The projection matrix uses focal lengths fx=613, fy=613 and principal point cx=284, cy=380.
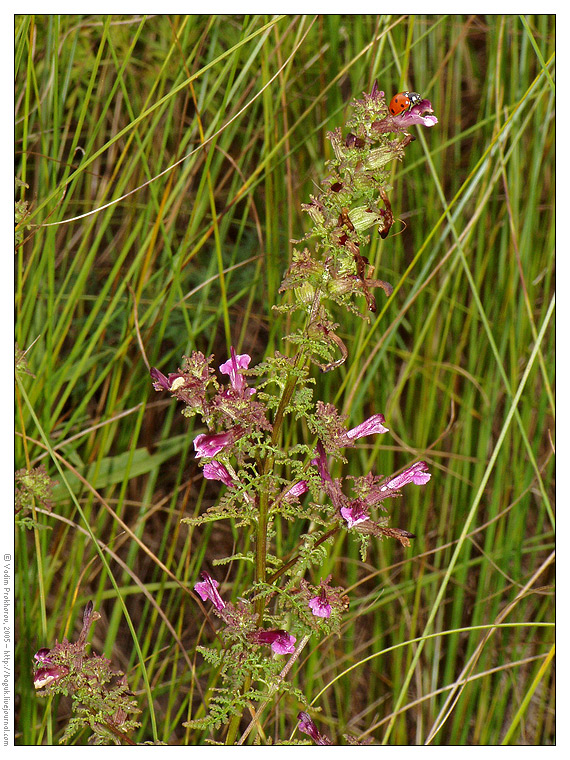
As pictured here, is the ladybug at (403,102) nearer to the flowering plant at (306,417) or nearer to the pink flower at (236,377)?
the flowering plant at (306,417)

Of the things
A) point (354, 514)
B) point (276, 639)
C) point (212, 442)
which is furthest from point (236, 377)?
point (276, 639)

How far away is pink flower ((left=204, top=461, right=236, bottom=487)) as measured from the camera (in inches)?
31.3

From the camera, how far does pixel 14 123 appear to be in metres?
1.28

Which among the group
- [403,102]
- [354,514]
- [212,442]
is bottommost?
[354,514]

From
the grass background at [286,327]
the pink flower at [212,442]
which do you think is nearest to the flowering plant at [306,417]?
the pink flower at [212,442]

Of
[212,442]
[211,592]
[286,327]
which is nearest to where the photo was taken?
[212,442]

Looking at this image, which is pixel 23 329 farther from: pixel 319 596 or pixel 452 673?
pixel 452 673

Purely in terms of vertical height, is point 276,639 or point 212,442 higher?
point 212,442

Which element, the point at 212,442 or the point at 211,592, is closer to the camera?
the point at 212,442

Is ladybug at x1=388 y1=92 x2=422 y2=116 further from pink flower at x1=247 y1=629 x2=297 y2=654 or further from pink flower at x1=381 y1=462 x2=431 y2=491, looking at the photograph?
pink flower at x1=247 y1=629 x2=297 y2=654

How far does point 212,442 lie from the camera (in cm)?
74

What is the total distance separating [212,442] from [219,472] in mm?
78

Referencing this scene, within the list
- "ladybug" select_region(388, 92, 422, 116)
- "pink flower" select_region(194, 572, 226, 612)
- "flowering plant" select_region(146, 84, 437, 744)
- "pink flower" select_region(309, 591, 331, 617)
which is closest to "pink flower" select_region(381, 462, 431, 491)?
"flowering plant" select_region(146, 84, 437, 744)

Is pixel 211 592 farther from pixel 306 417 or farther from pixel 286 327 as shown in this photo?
pixel 286 327
